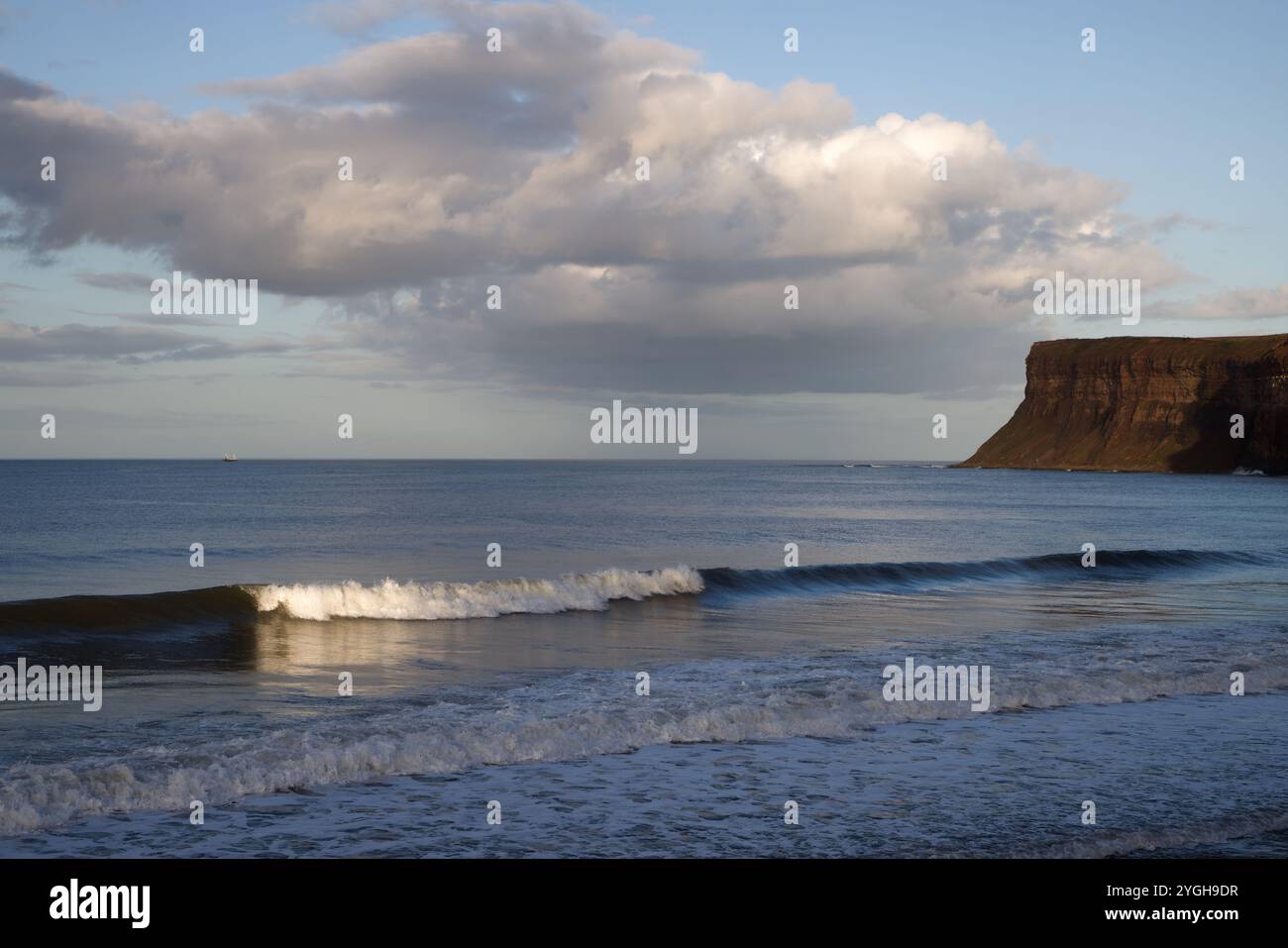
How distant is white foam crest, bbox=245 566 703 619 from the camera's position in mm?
22781

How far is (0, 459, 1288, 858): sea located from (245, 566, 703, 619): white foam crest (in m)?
0.07

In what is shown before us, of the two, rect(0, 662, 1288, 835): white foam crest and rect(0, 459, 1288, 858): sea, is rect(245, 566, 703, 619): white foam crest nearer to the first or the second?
rect(0, 459, 1288, 858): sea

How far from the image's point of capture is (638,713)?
12.6 metres

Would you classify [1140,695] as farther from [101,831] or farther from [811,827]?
[101,831]

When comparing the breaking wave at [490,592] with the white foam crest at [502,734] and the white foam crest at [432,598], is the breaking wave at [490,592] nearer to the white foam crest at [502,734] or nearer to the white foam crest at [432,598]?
the white foam crest at [432,598]

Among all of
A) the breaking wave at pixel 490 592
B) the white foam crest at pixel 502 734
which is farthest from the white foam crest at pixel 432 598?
the white foam crest at pixel 502 734

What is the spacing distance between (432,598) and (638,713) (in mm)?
11926

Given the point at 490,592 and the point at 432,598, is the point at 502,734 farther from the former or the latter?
the point at 490,592

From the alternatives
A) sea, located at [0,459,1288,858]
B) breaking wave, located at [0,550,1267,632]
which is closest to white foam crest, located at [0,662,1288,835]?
sea, located at [0,459,1288,858]

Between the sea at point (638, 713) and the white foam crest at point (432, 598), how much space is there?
→ 0.24ft

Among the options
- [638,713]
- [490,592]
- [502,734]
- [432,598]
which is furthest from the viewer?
[490,592]

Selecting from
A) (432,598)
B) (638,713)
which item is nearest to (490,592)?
(432,598)

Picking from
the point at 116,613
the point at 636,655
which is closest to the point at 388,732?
the point at 636,655

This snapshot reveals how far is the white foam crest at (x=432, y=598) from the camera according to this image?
22781 millimetres
